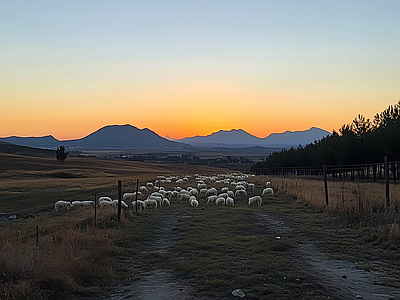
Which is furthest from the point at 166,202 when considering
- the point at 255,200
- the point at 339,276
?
the point at 339,276

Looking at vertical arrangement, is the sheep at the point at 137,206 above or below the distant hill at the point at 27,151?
below

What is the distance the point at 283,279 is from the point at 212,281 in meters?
1.29

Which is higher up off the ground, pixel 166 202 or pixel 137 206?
pixel 137 206

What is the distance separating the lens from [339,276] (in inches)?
280

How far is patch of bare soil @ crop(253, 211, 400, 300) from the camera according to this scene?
6.12 metres

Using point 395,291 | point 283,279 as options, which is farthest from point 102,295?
point 395,291

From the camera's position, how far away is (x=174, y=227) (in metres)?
13.1

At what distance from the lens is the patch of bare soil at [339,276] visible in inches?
241

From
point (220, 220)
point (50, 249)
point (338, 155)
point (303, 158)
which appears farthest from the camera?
point (303, 158)

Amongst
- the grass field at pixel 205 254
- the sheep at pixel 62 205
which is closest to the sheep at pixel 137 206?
the grass field at pixel 205 254

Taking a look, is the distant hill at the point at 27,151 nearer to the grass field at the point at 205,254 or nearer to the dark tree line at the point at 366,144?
the dark tree line at the point at 366,144

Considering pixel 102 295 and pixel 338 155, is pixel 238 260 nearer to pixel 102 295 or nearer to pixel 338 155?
pixel 102 295

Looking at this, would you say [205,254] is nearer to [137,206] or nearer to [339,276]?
[339,276]

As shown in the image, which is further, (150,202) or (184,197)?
→ (184,197)
